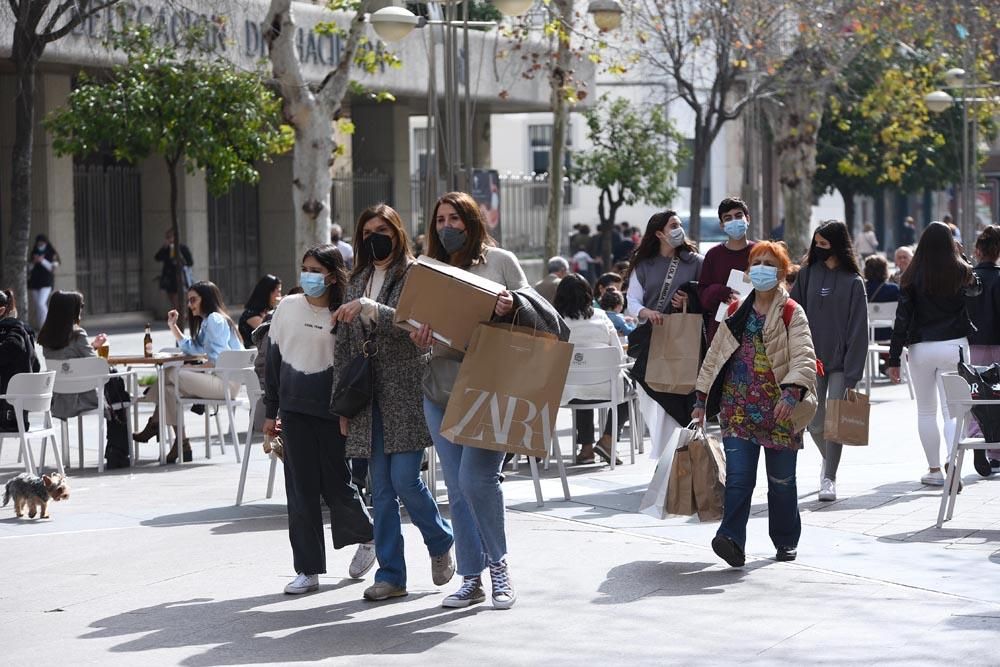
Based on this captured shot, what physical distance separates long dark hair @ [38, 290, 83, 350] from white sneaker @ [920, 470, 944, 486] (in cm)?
618

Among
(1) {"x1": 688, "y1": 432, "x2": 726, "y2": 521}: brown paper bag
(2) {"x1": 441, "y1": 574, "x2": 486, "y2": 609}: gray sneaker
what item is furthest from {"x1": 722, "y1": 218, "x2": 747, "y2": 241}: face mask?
(2) {"x1": 441, "y1": 574, "x2": 486, "y2": 609}: gray sneaker

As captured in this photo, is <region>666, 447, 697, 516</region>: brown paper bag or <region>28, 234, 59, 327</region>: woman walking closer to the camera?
<region>666, 447, 697, 516</region>: brown paper bag

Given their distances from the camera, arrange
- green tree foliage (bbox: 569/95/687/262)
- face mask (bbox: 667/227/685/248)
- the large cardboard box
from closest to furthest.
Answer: the large cardboard box, face mask (bbox: 667/227/685/248), green tree foliage (bbox: 569/95/687/262)

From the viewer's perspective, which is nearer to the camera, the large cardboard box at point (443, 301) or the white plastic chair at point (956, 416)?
the large cardboard box at point (443, 301)

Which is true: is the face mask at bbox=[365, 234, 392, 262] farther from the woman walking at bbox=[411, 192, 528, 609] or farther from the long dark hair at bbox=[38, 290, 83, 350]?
the long dark hair at bbox=[38, 290, 83, 350]

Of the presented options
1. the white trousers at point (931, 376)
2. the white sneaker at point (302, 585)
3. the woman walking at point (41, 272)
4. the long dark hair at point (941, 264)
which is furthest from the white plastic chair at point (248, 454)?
the woman walking at point (41, 272)

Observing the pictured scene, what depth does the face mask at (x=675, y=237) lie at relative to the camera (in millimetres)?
9984

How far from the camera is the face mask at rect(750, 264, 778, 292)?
772 centimetres

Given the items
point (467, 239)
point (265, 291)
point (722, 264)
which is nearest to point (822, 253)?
point (722, 264)

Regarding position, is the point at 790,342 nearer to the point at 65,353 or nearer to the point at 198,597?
the point at 198,597

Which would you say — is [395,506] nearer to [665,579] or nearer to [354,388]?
[354,388]

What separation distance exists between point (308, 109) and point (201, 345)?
4.84m

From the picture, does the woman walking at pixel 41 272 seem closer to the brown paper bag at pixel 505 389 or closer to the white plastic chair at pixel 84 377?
the white plastic chair at pixel 84 377

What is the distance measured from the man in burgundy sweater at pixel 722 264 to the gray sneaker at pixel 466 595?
303cm
